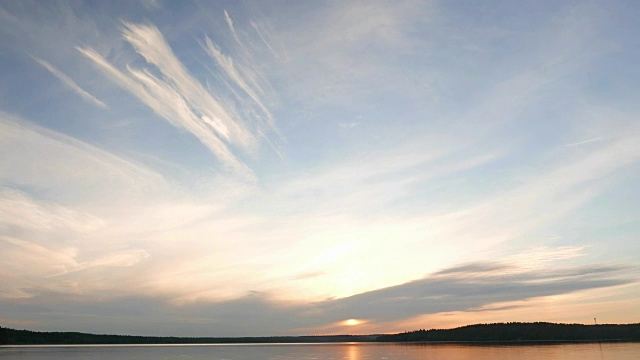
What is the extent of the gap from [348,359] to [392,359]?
997cm

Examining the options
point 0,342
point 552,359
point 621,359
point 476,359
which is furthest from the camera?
point 0,342

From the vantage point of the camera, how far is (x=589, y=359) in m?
75.1

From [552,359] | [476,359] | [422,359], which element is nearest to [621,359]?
[552,359]

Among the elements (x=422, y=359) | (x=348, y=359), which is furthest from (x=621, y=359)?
(x=348, y=359)

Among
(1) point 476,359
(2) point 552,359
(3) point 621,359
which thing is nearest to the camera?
(3) point 621,359

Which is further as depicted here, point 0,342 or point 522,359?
point 0,342

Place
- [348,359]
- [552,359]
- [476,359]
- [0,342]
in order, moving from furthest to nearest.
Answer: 1. [0,342]
2. [348,359]
3. [476,359]
4. [552,359]

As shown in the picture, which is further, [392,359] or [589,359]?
[392,359]

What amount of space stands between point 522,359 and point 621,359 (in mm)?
14553

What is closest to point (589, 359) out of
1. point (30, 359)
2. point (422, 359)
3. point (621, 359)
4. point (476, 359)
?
point (621, 359)

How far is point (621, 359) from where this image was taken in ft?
236

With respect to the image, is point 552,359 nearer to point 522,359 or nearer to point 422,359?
point 522,359

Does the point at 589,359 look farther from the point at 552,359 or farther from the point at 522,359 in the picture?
the point at 522,359

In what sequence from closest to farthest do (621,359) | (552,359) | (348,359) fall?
(621,359), (552,359), (348,359)
